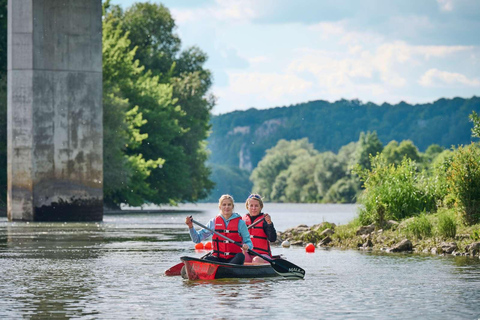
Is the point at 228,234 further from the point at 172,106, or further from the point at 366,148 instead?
the point at 366,148

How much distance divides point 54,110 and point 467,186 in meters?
24.0

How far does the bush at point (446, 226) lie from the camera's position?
23.4m

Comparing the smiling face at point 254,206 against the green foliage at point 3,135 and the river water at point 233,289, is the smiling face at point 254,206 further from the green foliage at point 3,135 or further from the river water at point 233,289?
the green foliage at point 3,135

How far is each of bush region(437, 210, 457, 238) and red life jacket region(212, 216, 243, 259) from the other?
8007 mm

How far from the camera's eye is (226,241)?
17016mm

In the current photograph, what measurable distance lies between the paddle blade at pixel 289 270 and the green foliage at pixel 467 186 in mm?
8224

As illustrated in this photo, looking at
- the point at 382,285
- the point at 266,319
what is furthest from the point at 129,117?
the point at 266,319

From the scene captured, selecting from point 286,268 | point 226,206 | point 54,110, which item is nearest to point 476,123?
point 286,268

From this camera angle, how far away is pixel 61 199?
141 feet

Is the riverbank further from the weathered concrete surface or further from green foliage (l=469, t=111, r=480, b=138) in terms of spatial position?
the weathered concrete surface

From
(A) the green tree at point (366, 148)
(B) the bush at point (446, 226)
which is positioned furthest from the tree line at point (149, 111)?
(A) the green tree at point (366, 148)

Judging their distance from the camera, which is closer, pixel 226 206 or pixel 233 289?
pixel 233 289

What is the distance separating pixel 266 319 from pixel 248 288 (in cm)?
358

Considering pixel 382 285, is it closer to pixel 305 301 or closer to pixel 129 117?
pixel 305 301
